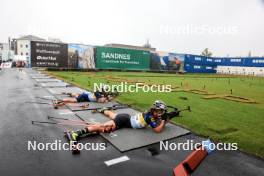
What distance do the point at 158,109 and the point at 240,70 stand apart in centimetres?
6030

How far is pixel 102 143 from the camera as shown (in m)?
5.41

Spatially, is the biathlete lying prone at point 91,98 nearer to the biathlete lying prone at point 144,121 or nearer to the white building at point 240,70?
the biathlete lying prone at point 144,121

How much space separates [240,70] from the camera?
58656 mm

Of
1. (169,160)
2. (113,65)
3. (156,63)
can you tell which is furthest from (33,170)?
(156,63)

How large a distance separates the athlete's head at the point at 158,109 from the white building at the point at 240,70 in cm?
5815

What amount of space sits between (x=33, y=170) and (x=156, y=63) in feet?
153

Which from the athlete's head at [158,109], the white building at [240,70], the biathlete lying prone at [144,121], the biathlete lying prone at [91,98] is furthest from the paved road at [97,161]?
the white building at [240,70]

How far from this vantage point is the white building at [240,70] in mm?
55253

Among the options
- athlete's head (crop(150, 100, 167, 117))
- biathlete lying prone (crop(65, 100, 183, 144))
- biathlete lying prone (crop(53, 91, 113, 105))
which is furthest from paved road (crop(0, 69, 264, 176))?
biathlete lying prone (crop(53, 91, 113, 105))

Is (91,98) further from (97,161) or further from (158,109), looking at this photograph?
(97,161)

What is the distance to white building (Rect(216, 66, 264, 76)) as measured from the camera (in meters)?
55.3

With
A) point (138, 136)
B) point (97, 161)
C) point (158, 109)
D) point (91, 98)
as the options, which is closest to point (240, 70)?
point (91, 98)

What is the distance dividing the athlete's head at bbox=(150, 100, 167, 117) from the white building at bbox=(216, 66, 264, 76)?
58.2 metres

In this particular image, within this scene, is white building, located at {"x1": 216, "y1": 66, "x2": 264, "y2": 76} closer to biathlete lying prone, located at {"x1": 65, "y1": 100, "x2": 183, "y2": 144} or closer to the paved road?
biathlete lying prone, located at {"x1": 65, "y1": 100, "x2": 183, "y2": 144}
